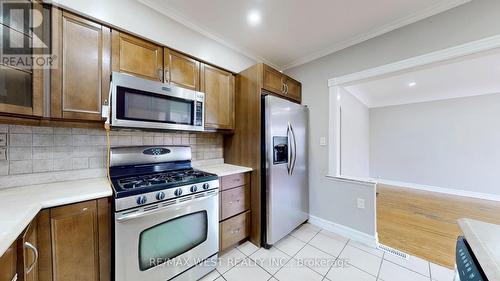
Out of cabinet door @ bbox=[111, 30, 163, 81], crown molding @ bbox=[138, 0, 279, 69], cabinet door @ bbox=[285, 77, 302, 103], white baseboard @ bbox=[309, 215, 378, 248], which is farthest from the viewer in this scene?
cabinet door @ bbox=[285, 77, 302, 103]

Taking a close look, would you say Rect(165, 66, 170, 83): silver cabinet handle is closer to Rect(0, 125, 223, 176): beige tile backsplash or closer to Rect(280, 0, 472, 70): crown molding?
Rect(0, 125, 223, 176): beige tile backsplash

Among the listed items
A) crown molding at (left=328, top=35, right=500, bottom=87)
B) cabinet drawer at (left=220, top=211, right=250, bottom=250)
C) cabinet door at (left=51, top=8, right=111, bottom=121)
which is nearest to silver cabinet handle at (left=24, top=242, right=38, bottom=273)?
cabinet door at (left=51, top=8, right=111, bottom=121)

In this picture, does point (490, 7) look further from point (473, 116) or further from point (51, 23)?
point (473, 116)

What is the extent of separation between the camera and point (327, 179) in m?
2.58

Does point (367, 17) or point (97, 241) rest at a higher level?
point (367, 17)

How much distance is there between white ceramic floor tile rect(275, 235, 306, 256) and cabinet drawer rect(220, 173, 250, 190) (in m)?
0.87

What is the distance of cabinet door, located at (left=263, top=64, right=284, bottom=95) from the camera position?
2166 millimetres

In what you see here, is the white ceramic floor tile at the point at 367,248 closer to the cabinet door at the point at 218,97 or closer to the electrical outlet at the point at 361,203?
the electrical outlet at the point at 361,203

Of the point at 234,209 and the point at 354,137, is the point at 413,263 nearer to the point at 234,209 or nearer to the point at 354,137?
the point at 234,209

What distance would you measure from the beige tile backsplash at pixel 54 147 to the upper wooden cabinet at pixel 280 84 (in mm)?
1469

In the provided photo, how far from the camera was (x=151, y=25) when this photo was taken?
1847mm

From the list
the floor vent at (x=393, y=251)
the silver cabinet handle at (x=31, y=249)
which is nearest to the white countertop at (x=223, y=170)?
the silver cabinet handle at (x=31, y=249)

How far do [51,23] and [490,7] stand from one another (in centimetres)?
348

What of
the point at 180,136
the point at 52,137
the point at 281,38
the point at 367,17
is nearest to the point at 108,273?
the point at 52,137
